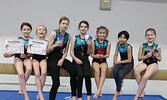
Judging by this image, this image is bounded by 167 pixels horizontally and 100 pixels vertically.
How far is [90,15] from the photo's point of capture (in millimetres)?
4180

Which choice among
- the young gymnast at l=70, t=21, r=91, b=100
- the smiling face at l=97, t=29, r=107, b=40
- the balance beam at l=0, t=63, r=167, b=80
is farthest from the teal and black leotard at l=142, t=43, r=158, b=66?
the young gymnast at l=70, t=21, r=91, b=100

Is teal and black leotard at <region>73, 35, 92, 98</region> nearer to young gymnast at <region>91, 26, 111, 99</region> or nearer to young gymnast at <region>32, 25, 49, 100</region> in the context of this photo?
young gymnast at <region>91, 26, 111, 99</region>

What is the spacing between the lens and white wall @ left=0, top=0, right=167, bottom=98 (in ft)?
13.5

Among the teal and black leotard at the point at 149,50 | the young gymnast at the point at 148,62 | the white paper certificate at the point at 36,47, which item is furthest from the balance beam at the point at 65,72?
the white paper certificate at the point at 36,47

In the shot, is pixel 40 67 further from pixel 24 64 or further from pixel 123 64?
pixel 123 64

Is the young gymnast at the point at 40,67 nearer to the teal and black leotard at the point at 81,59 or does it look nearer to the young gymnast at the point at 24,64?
the young gymnast at the point at 24,64

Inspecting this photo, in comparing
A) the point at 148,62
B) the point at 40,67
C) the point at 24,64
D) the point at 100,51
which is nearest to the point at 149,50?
the point at 148,62

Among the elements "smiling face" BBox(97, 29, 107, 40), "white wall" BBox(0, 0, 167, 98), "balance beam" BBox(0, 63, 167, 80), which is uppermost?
"white wall" BBox(0, 0, 167, 98)

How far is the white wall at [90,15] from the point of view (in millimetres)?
4117

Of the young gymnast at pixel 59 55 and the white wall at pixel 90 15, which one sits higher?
the white wall at pixel 90 15

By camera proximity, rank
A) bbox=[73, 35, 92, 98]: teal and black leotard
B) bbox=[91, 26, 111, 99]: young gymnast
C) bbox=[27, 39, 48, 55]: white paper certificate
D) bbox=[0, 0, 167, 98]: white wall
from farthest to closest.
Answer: bbox=[0, 0, 167, 98]: white wall, bbox=[91, 26, 111, 99]: young gymnast, bbox=[27, 39, 48, 55]: white paper certificate, bbox=[73, 35, 92, 98]: teal and black leotard

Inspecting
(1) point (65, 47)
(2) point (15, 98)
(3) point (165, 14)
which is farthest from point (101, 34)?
(3) point (165, 14)

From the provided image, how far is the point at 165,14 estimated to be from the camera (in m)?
4.32

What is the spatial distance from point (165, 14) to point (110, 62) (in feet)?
6.88
